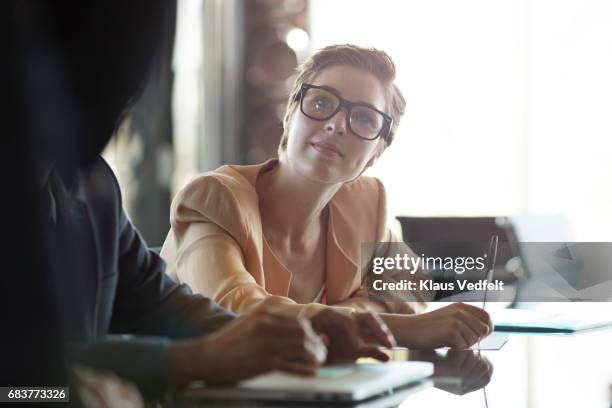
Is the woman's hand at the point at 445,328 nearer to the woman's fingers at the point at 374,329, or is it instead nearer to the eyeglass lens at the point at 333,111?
the woman's fingers at the point at 374,329

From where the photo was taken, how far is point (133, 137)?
3.79 m

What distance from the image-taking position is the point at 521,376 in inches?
39.6

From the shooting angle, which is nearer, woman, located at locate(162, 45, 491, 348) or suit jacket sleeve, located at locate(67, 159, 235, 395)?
suit jacket sleeve, located at locate(67, 159, 235, 395)

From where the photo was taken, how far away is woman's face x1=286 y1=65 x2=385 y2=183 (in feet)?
4.75

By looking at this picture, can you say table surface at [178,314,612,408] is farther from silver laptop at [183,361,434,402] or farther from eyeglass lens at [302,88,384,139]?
eyeglass lens at [302,88,384,139]

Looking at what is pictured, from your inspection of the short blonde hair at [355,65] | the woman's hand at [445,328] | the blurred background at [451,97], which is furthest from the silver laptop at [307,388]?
the blurred background at [451,97]

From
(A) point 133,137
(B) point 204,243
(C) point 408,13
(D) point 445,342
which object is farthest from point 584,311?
(C) point 408,13

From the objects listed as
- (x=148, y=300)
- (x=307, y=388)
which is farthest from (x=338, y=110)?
(x=307, y=388)

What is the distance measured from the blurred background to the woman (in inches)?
98.3

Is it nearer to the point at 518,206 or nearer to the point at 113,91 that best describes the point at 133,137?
the point at 518,206

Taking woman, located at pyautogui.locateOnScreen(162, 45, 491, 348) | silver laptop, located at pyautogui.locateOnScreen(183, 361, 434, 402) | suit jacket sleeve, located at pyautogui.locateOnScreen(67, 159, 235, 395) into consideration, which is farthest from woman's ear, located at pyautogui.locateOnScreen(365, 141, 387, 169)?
silver laptop, located at pyautogui.locateOnScreen(183, 361, 434, 402)

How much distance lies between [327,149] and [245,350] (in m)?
0.81

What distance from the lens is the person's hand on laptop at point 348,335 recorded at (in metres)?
0.83

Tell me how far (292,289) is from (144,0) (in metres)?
0.95
